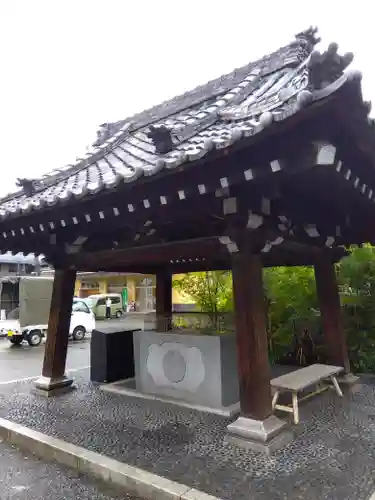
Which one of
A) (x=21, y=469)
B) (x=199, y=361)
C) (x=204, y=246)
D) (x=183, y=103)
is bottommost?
(x=21, y=469)

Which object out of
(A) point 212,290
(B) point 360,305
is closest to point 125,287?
(A) point 212,290

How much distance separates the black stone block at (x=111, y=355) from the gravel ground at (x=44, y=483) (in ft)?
8.27

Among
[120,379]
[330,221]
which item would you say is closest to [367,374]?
[330,221]

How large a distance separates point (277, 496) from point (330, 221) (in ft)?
10.9

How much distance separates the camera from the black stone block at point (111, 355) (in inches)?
256

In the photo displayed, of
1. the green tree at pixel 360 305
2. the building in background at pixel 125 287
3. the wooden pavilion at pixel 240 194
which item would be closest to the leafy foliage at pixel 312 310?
the green tree at pixel 360 305

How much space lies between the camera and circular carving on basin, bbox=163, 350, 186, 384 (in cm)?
535

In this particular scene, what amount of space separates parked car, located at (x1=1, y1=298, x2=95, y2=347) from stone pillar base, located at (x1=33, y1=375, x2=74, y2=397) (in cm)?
677

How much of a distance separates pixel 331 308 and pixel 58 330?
13.9 ft

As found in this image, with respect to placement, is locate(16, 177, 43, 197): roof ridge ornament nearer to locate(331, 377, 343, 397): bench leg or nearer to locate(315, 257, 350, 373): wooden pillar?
locate(315, 257, 350, 373): wooden pillar

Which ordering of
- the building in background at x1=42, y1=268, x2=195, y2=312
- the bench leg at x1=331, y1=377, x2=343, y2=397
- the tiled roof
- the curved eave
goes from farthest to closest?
1. the building in background at x1=42, y1=268, x2=195, y2=312
2. the bench leg at x1=331, y1=377, x2=343, y2=397
3. the tiled roof
4. the curved eave

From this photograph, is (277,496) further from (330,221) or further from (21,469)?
(330,221)

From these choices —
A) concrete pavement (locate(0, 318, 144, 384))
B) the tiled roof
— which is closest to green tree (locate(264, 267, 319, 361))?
concrete pavement (locate(0, 318, 144, 384))

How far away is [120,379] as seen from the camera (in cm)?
658
